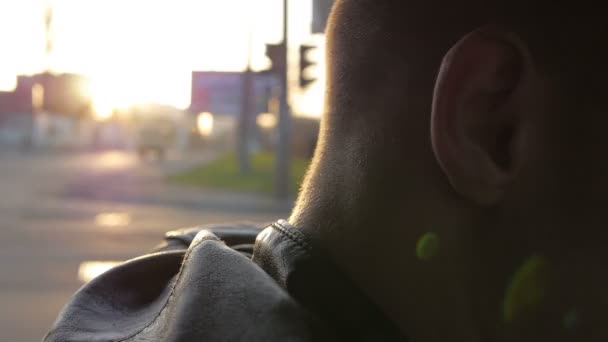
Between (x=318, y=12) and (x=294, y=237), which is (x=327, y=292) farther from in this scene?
(x=318, y=12)

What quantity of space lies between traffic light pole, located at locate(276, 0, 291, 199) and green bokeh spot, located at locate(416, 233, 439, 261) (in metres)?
15.3

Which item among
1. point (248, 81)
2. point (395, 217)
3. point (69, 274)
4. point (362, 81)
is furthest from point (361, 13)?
point (248, 81)

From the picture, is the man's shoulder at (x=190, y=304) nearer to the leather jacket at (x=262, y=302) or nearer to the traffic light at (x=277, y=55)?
the leather jacket at (x=262, y=302)

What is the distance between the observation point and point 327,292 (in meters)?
0.88

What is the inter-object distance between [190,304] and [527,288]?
13.4 inches

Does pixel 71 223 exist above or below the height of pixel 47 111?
above

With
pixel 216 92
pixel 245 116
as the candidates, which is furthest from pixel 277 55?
pixel 216 92

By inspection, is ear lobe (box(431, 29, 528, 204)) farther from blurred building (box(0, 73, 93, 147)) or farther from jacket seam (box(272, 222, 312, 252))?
blurred building (box(0, 73, 93, 147))

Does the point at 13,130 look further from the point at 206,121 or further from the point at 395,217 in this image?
the point at 395,217

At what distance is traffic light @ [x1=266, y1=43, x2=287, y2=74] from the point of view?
52.9ft

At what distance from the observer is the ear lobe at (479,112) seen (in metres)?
0.83

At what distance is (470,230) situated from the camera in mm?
843

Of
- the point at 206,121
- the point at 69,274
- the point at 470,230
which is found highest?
the point at 470,230

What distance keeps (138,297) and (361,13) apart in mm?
521
